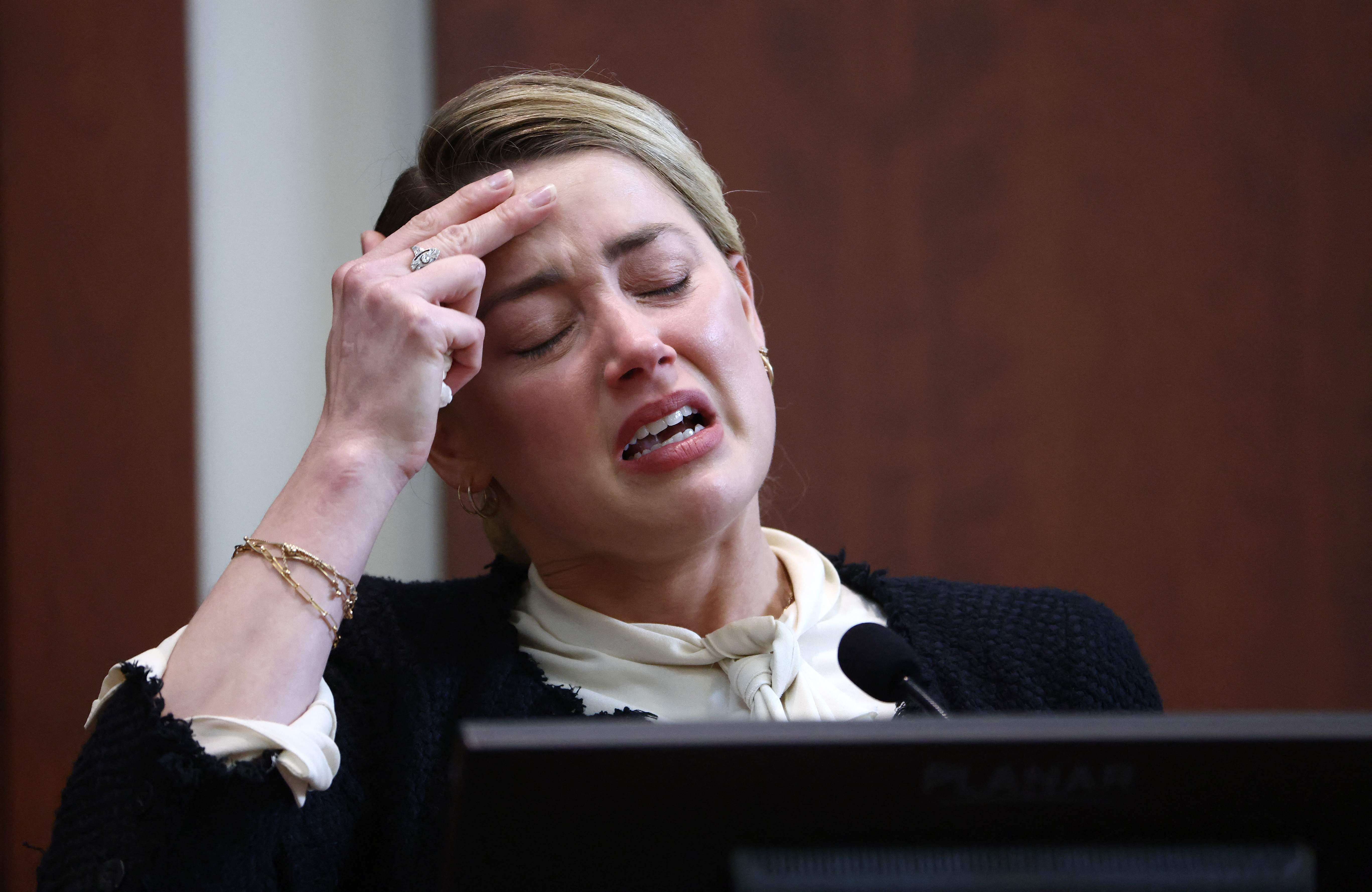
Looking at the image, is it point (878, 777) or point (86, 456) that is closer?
point (878, 777)

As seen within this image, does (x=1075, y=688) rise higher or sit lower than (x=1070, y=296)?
lower

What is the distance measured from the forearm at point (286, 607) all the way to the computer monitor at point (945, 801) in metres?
0.61

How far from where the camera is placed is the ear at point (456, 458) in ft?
4.40

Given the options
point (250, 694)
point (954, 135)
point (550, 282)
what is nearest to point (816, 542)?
point (954, 135)

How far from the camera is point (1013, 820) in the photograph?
47 centimetres

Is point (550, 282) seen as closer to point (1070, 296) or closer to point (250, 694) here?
point (250, 694)

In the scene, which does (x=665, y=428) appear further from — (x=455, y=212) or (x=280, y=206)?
(x=280, y=206)

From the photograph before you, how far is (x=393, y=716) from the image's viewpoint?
1.23m

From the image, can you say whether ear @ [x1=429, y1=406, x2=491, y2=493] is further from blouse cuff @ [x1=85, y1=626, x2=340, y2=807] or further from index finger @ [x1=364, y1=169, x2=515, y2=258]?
blouse cuff @ [x1=85, y1=626, x2=340, y2=807]

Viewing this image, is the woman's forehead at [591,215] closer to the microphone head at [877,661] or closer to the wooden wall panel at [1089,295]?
the microphone head at [877,661]

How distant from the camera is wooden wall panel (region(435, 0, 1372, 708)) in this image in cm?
214

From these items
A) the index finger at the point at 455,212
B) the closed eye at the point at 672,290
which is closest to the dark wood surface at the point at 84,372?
the index finger at the point at 455,212

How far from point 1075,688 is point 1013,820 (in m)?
0.89

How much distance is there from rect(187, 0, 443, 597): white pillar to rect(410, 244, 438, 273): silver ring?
38.8 inches
